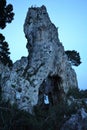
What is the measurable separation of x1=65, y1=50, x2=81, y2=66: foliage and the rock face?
620 inches

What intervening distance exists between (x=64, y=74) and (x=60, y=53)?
184 cm

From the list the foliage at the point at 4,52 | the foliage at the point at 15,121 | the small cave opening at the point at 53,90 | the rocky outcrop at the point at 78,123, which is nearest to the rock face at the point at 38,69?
the small cave opening at the point at 53,90

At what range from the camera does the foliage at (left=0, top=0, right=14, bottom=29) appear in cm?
1548

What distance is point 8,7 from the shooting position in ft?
51.9

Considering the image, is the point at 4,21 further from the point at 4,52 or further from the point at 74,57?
the point at 74,57

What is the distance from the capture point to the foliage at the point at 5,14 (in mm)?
15480

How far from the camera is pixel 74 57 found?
125 feet

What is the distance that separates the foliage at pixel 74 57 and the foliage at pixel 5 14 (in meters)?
22.7

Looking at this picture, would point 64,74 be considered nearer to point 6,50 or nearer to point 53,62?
point 53,62

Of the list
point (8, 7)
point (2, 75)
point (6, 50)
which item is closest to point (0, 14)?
point (8, 7)

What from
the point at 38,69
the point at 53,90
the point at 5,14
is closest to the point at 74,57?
the point at 53,90

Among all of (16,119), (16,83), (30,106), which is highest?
(16,83)

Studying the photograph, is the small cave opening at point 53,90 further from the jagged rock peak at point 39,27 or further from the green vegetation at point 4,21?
the green vegetation at point 4,21

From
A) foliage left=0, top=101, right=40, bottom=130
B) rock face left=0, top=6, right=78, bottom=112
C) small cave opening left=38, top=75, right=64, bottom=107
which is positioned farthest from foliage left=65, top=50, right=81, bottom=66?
foliage left=0, top=101, right=40, bottom=130
